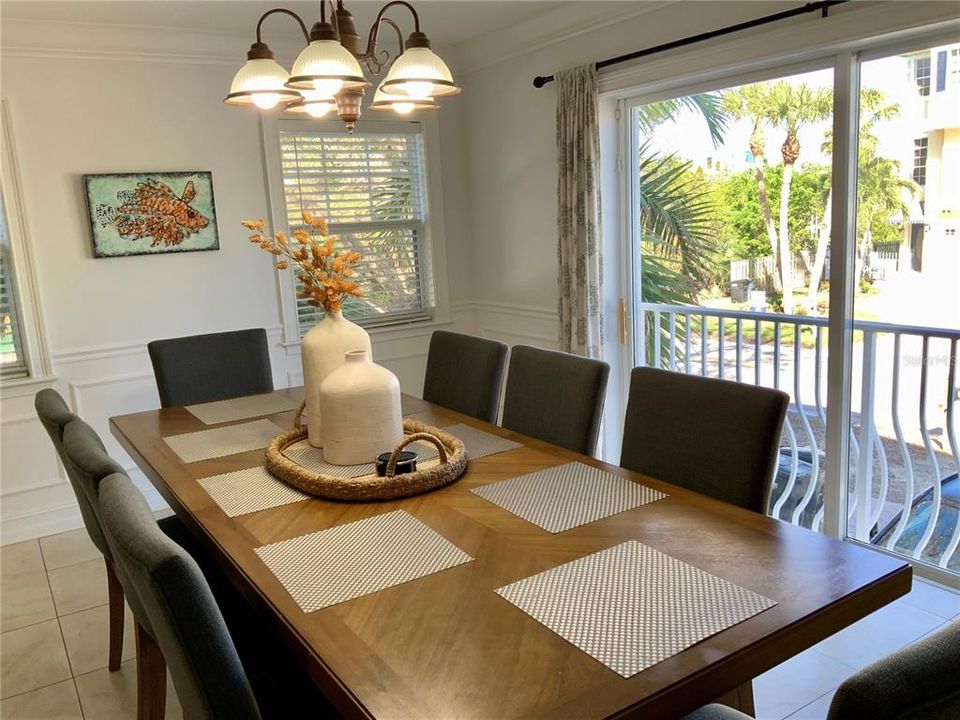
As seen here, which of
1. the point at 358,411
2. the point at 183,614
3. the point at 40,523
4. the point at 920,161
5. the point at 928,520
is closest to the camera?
the point at 183,614

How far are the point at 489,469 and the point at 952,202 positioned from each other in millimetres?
1961

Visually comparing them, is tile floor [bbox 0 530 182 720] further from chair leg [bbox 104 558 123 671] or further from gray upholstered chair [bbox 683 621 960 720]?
gray upholstered chair [bbox 683 621 960 720]

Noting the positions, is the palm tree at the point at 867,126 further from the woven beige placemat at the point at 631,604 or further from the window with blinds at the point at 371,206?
the window with blinds at the point at 371,206

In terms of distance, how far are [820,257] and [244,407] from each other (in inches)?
95.4

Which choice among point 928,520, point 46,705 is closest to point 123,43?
point 46,705

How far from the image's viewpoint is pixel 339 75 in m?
1.87

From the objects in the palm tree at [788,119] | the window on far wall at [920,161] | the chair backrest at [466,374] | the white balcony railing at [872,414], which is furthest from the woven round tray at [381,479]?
the window on far wall at [920,161]

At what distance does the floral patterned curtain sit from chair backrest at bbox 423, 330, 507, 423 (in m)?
0.97

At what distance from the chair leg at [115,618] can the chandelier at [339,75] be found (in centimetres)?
161

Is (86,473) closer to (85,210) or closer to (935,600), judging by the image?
(85,210)

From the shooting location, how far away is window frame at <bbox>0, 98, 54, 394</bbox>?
142 inches

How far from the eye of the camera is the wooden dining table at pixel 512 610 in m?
1.13

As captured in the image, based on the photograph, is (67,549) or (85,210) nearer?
(67,549)

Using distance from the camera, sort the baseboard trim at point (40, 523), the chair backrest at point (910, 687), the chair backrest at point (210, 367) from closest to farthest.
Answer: the chair backrest at point (910, 687) < the chair backrest at point (210, 367) < the baseboard trim at point (40, 523)
